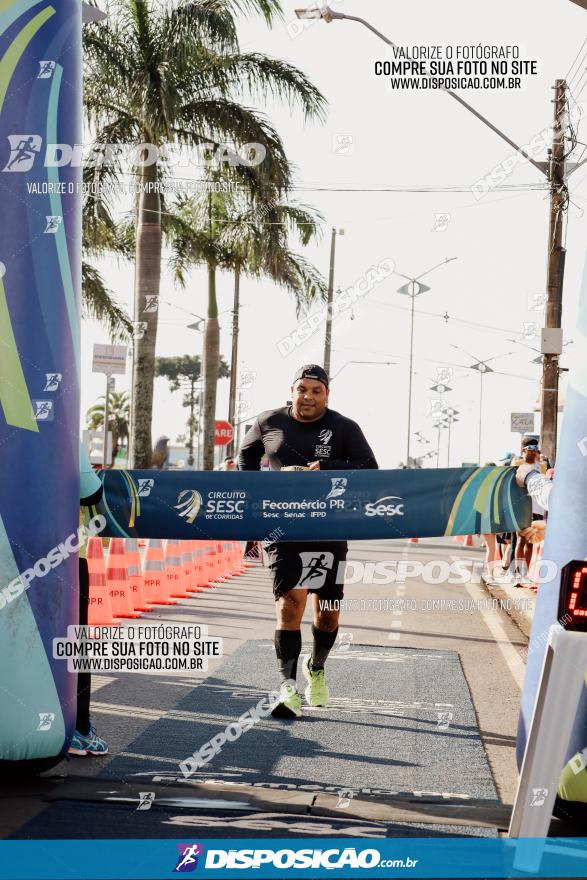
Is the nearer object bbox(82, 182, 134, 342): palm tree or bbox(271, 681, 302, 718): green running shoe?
bbox(271, 681, 302, 718): green running shoe

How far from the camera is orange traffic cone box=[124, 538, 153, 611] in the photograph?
1352 centimetres

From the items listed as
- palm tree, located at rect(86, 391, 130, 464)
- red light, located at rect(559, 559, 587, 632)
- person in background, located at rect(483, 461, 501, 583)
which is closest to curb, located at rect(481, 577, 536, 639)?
person in background, located at rect(483, 461, 501, 583)

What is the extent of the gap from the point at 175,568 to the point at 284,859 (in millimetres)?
10917

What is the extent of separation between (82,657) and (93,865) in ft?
6.36

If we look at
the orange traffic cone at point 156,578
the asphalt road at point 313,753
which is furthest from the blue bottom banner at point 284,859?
the orange traffic cone at point 156,578

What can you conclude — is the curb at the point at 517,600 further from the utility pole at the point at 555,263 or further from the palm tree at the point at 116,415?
the palm tree at the point at 116,415

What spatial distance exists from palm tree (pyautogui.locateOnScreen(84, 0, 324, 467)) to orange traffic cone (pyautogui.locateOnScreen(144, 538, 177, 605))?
917 centimetres

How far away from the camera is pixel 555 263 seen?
774 inches

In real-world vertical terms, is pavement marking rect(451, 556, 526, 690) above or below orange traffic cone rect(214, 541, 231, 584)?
above

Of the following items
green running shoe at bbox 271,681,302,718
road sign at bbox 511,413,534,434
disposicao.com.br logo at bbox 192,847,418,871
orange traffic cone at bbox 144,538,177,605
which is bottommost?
orange traffic cone at bbox 144,538,177,605

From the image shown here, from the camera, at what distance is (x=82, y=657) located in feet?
21.7

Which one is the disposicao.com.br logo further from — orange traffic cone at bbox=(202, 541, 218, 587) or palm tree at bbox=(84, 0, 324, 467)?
palm tree at bbox=(84, 0, 324, 467)

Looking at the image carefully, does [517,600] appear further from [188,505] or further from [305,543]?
[188,505]

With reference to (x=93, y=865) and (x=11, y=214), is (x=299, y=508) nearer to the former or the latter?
(x=11, y=214)
